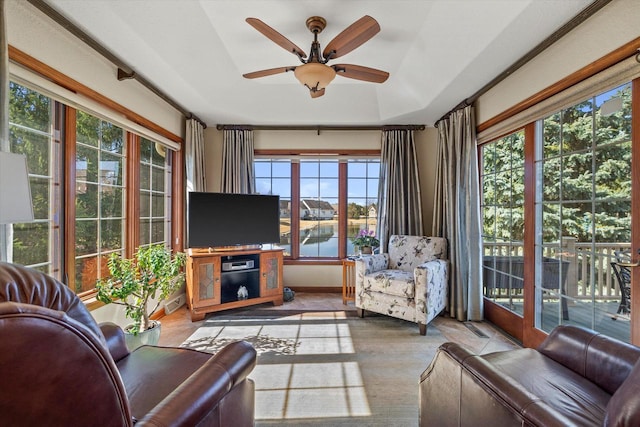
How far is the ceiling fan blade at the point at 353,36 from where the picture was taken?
1.62 m

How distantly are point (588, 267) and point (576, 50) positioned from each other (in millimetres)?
1430

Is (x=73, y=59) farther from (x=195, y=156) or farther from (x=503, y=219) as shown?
(x=503, y=219)

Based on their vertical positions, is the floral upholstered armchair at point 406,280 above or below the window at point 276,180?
below

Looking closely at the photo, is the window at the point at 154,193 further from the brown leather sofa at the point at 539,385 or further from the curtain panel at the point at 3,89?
the brown leather sofa at the point at 539,385

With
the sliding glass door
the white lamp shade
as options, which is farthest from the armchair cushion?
the white lamp shade

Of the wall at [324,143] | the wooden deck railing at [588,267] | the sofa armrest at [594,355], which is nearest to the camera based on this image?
the sofa armrest at [594,355]

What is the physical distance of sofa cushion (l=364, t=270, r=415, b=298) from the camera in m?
2.83

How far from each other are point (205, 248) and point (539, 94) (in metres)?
3.44

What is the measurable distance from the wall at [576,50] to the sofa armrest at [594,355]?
1.59 m

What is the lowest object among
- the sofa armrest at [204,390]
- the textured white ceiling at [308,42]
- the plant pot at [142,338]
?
the plant pot at [142,338]

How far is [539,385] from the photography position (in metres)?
1.15

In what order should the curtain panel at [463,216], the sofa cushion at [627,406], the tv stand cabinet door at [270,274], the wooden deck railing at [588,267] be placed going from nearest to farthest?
the sofa cushion at [627,406] < the wooden deck railing at [588,267] < the curtain panel at [463,216] < the tv stand cabinet door at [270,274]

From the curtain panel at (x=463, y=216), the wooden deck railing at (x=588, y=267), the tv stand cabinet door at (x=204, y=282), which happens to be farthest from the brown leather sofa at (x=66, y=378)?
the curtain panel at (x=463, y=216)

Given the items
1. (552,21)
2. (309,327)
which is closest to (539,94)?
(552,21)
